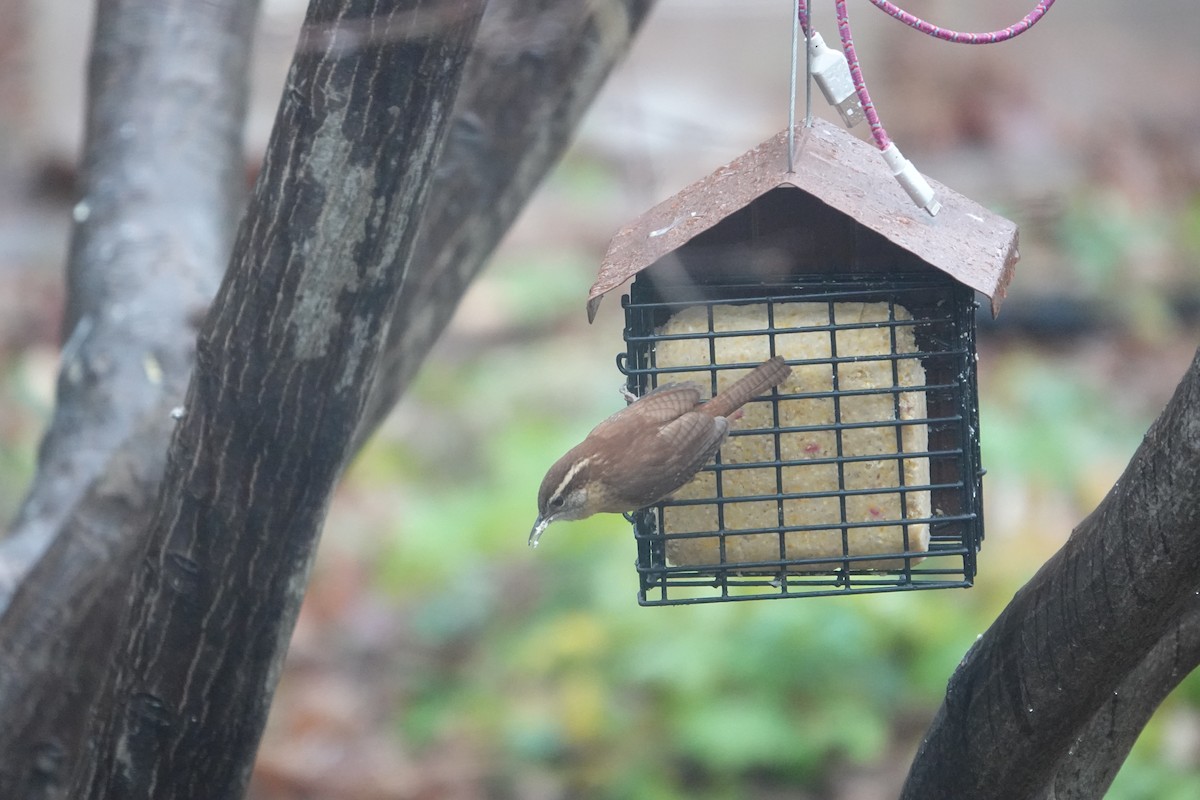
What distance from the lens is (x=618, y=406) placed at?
7473mm

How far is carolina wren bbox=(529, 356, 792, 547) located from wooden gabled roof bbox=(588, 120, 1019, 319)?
28cm

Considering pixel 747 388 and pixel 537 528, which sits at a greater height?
pixel 747 388

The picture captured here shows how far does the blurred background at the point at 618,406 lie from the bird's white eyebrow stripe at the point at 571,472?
0.60 m

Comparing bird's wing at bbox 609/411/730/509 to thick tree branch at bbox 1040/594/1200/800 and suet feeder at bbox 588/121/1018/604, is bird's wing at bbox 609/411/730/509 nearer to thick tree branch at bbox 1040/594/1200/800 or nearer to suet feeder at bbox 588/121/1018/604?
suet feeder at bbox 588/121/1018/604

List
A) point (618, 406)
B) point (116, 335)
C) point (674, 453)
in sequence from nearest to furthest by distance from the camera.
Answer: point (674, 453), point (116, 335), point (618, 406)

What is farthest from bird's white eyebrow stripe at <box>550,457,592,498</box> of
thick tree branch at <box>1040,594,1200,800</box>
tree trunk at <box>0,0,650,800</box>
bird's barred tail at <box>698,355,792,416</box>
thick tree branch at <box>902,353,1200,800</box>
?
thick tree branch at <box>1040,594,1200,800</box>

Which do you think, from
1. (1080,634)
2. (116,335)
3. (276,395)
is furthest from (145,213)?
(1080,634)

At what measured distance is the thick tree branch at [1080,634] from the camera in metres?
1.74

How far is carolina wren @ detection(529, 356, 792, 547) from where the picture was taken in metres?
2.39

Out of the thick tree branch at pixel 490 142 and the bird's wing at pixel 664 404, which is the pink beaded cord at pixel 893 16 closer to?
the bird's wing at pixel 664 404

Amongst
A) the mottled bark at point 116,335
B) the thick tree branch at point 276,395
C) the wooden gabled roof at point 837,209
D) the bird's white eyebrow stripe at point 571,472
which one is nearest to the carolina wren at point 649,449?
the bird's white eyebrow stripe at point 571,472

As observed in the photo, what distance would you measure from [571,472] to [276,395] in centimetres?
62

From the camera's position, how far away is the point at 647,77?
1149 centimetres

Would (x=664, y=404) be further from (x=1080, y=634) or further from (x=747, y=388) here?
(x=1080, y=634)
